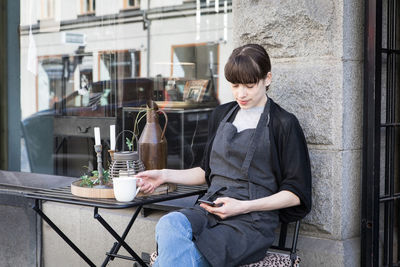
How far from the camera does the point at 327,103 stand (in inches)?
113

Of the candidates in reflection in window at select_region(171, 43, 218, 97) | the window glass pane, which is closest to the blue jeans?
the window glass pane

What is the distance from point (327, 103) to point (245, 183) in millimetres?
561

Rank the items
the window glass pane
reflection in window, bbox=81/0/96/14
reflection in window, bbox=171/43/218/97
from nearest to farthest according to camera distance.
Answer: the window glass pane, reflection in window, bbox=81/0/96/14, reflection in window, bbox=171/43/218/97

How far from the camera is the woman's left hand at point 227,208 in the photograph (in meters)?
2.47

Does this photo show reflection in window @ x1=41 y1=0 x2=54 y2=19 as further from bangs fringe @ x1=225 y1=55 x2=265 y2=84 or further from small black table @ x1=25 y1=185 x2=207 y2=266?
bangs fringe @ x1=225 y1=55 x2=265 y2=84

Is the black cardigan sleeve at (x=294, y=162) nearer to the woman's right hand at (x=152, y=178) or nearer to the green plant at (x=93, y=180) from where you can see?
the woman's right hand at (x=152, y=178)

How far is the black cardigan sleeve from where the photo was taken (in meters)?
2.60

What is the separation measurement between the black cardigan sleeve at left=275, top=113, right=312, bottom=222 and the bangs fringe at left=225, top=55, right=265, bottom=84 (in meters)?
0.23

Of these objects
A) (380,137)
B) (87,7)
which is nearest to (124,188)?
(380,137)

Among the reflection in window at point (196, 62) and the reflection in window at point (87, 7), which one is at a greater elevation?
the reflection in window at point (87, 7)

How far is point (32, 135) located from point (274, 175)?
12.5 feet

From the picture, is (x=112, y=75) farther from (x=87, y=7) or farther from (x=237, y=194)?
(x=237, y=194)

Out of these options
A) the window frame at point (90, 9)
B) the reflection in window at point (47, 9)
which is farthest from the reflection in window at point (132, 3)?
the reflection in window at point (47, 9)

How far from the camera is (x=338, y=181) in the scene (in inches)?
113
